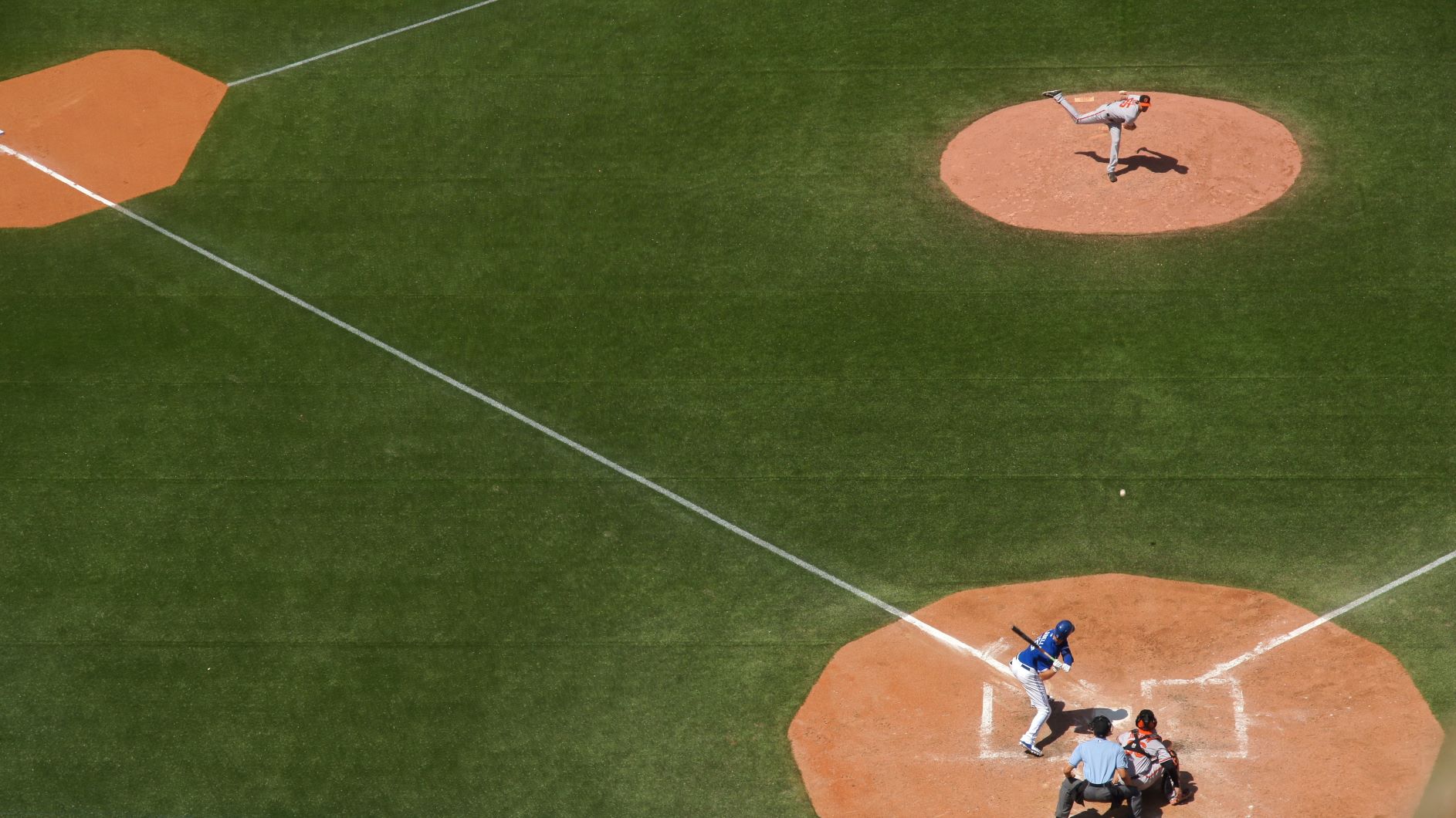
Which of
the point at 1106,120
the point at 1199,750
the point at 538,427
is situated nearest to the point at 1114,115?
the point at 1106,120

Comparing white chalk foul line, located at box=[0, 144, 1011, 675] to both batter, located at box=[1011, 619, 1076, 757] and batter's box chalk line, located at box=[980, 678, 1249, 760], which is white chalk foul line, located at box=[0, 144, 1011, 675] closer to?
batter's box chalk line, located at box=[980, 678, 1249, 760]

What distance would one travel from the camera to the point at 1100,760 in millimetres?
13281

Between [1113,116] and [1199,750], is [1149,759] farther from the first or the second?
[1113,116]

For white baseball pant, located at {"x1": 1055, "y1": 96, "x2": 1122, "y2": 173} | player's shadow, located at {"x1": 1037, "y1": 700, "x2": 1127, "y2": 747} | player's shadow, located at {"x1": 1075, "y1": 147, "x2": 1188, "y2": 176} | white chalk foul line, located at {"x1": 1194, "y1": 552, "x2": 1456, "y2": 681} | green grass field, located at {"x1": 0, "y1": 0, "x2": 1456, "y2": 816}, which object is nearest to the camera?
player's shadow, located at {"x1": 1037, "y1": 700, "x2": 1127, "y2": 747}

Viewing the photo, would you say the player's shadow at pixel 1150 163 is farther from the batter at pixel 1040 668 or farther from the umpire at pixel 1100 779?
the umpire at pixel 1100 779

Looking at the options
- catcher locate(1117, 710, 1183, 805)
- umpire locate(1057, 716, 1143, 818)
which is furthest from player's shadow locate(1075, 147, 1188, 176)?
umpire locate(1057, 716, 1143, 818)

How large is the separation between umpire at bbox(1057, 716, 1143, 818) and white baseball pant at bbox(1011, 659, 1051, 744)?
72 centimetres

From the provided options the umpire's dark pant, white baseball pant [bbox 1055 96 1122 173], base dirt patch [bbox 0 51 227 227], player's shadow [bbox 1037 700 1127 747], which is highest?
base dirt patch [bbox 0 51 227 227]

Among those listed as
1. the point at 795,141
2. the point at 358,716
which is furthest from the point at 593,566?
the point at 795,141

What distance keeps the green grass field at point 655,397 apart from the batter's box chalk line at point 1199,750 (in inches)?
59.3

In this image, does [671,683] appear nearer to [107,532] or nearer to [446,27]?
[107,532]

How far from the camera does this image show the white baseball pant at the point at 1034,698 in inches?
555

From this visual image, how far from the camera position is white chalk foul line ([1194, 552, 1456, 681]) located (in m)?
14.7

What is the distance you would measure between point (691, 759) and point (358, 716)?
333cm
